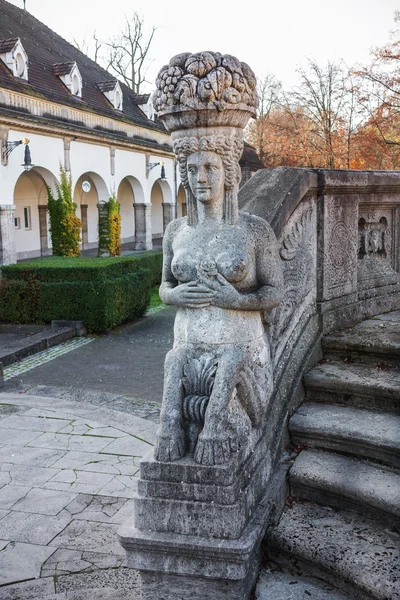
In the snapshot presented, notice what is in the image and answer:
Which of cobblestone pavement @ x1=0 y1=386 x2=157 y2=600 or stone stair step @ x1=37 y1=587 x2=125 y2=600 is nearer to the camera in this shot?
stone stair step @ x1=37 y1=587 x2=125 y2=600

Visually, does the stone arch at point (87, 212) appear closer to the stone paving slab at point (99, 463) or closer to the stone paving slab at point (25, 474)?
the stone paving slab at point (99, 463)

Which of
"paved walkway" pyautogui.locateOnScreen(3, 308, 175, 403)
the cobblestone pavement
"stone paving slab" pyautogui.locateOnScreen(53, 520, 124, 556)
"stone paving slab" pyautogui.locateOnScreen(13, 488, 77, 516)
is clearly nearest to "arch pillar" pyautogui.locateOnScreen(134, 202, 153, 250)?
"paved walkway" pyautogui.locateOnScreen(3, 308, 175, 403)

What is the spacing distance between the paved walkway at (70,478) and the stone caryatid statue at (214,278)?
3.85 ft

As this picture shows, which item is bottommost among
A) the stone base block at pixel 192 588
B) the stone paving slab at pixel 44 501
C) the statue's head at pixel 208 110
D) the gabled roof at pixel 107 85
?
the stone paving slab at pixel 44 501

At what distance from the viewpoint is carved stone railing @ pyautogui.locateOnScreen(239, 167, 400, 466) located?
376cm

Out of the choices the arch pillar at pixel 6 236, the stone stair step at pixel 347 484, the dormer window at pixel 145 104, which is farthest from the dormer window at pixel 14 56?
the stone stair step at pixel 347 484

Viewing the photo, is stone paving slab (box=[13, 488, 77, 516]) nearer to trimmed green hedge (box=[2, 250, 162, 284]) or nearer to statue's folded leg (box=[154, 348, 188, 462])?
statue's folded leg (box=[154, 348, 188, 462])

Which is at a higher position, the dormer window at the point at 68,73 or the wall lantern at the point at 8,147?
the dormer window at the point at 68,73

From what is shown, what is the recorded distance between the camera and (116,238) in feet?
74.7

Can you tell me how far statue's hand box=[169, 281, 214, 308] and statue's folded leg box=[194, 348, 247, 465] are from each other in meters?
0.29

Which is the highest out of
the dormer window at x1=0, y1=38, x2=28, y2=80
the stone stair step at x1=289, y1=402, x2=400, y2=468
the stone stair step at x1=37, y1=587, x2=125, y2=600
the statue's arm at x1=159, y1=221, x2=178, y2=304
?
the dormer window at x1=0, y1=38, x2=28, y2=80

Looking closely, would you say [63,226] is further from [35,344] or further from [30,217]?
[35,344]

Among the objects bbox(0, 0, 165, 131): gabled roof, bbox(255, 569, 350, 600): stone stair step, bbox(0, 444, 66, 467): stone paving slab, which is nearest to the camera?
bbox(255, 569, 350, 600): stone stair step

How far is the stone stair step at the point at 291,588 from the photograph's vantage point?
9.48ft
